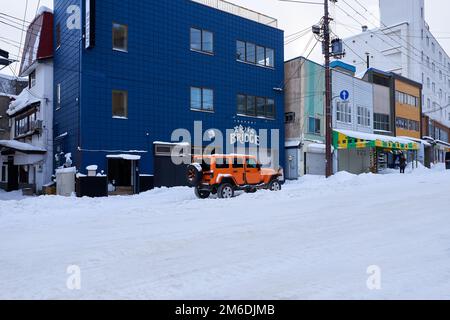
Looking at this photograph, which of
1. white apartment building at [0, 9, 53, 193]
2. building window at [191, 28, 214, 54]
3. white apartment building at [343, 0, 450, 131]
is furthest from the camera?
white apartment building at [343, 0, 450, 131]

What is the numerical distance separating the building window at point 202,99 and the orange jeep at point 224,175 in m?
7.60

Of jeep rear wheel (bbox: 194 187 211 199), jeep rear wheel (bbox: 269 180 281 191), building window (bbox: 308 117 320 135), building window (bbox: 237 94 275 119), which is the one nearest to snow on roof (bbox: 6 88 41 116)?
building window (bbox: 237 94 275 119)

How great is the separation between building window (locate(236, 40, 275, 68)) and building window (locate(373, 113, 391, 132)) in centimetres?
1511

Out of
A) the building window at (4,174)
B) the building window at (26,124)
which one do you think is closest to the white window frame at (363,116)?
the building window at (26,124)

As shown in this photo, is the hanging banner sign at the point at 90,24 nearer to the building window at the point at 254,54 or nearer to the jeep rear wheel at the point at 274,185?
the building window at the point at 254,54

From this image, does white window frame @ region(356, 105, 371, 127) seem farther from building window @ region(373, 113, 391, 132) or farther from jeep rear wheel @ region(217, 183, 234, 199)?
jeep rear wheel @ region(217, 183, 234, 199)

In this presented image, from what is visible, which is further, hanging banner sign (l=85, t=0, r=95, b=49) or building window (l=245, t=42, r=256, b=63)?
building window (l=245, t=42, r=256, b=63)

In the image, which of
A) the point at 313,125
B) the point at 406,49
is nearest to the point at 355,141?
the point at 313,125

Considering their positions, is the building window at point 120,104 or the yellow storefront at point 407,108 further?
the yellow storefront at point 407,108

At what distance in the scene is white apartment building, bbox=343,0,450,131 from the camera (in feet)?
179

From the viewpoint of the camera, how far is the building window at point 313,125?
28.5 meters

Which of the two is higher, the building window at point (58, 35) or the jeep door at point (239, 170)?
the building window at point (58, 35)

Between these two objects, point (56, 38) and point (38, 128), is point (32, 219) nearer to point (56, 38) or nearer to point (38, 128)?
point (38, 128)

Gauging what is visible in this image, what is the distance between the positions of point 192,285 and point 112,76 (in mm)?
17291
